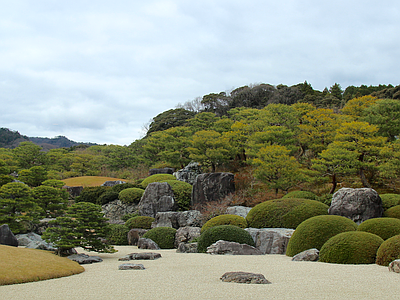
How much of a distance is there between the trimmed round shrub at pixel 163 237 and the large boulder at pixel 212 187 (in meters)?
6.19

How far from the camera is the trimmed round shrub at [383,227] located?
26.0 feet

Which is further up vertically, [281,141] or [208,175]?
[281,141]

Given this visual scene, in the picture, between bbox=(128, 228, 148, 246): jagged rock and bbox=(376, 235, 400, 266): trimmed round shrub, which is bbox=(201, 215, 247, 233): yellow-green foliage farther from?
bbox=(376, 235, 400, 266): trimmed round shrub

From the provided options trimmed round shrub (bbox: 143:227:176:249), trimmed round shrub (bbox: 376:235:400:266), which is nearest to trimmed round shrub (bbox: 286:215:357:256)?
trimmed round shrub (bbox: 376:235:400:266)

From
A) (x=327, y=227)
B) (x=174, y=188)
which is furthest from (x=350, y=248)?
(x=174, y=188)

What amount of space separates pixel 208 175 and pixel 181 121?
38541mm

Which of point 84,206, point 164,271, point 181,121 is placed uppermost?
point 181,121

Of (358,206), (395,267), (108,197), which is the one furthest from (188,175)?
(395,267)

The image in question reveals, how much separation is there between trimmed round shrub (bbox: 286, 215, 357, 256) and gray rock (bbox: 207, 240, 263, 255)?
110 cm

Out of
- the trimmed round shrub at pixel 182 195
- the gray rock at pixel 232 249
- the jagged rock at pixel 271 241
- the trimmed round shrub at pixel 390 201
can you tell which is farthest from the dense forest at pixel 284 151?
the gray rock at pixel 232 249

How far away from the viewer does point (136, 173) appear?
35.5 metres

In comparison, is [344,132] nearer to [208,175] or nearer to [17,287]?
[208,175]

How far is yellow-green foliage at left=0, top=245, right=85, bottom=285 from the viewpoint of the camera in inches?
206

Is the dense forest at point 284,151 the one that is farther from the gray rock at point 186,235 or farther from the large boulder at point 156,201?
the gray rock at point 186,235
